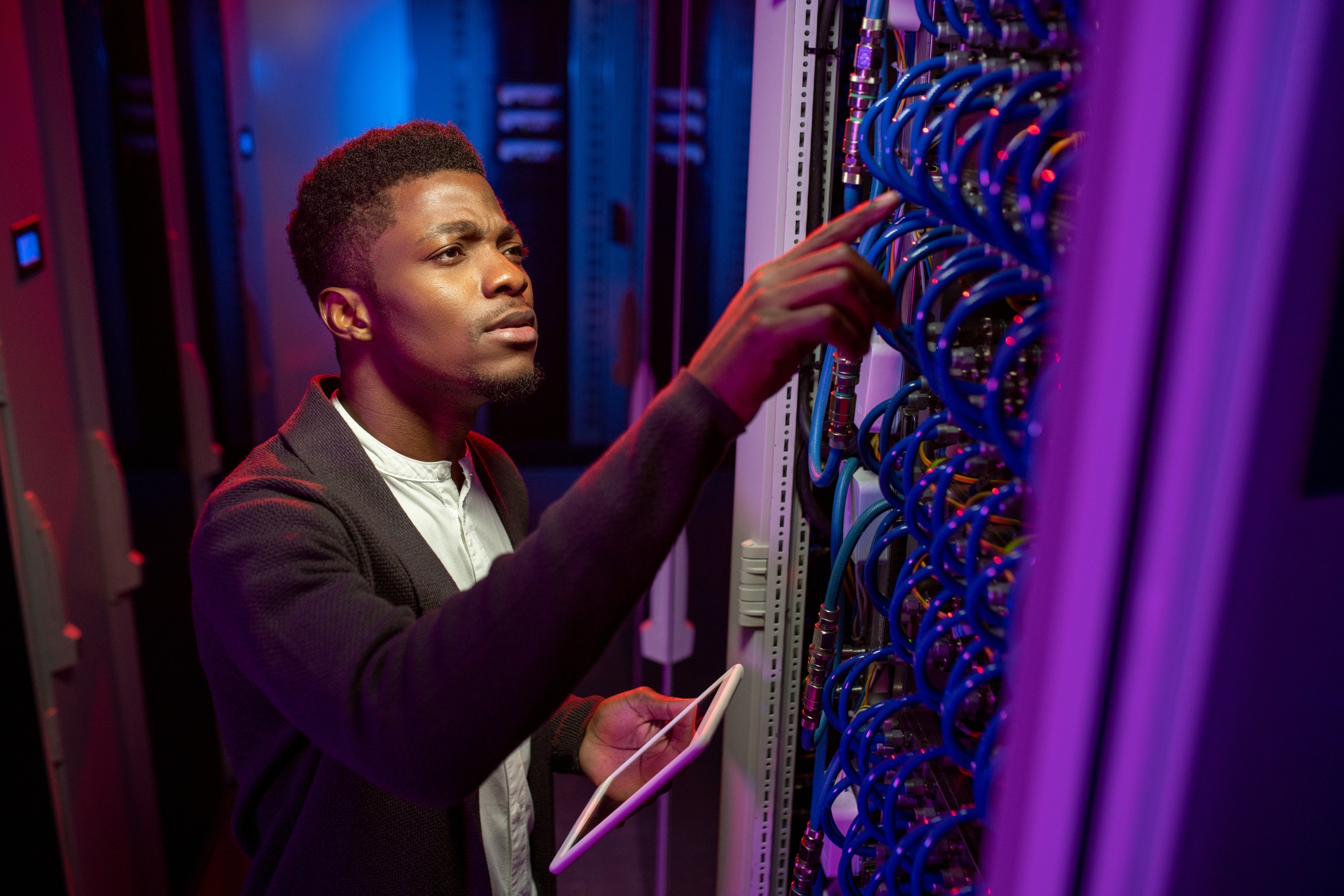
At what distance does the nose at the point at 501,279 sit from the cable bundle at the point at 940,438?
46 cm

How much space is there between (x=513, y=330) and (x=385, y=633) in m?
0.51

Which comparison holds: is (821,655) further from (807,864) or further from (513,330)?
(513,330)

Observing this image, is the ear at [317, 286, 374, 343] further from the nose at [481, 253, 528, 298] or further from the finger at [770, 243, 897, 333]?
the finger at [770, 243, 897, 333]

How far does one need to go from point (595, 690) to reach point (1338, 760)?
11.2 feet

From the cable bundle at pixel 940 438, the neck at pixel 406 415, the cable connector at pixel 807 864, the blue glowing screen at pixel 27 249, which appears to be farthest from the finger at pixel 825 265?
the blue glowing screen at pixel 27 249

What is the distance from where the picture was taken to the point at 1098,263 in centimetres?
43

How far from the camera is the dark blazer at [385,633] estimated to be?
0.70 m

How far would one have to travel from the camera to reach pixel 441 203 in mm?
1201

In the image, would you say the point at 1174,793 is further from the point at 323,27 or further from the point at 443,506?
the point at 323,27

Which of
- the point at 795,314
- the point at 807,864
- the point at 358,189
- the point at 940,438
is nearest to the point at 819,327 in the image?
the point at 795,314

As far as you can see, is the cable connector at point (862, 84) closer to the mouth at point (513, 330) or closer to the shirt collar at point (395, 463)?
the mouth at point (513, 330)

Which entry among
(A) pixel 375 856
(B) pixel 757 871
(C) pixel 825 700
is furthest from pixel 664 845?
(A) pixel 375 856

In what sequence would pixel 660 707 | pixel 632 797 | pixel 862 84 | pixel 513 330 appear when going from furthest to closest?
pixel 660 707 < pixel 513 330 < pixel 862 84 < pixel 632 797

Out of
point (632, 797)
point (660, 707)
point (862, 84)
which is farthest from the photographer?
point (660, 707)
